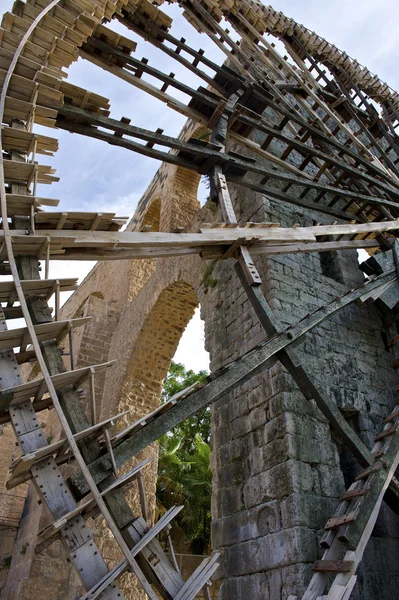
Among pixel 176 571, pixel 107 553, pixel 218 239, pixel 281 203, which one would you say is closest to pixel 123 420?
pixel 107 553

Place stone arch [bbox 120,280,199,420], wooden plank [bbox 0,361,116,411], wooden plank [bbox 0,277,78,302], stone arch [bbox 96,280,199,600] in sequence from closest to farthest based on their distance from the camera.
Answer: wooden plank [bbox 0,361,116,411]
wooden plank [bbox 0,277,78,302]
stone arch [bbox 96,280,199,600]
stone arch [bbox 120,280,199,420]

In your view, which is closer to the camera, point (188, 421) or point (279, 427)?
point (279, 427)

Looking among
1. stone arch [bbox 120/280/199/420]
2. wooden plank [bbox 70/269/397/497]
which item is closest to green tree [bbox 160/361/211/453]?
stone arch [bbox 120/280/199/420]

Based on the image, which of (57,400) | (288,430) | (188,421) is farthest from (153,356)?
(188,421)

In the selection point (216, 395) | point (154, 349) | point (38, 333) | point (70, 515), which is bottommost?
point (70, 515)

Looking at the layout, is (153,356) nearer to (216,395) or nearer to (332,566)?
(216,395)

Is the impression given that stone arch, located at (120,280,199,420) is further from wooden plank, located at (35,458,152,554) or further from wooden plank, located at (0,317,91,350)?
wooden plank, located at (35,458,152,554)

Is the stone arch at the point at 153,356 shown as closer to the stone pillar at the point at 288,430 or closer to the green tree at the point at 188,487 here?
the stone pillar at the point at 288,430

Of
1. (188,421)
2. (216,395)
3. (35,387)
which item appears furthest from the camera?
(188,421)

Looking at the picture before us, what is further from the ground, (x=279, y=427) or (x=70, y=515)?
(x=279, y=427)

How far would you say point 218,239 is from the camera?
3.99 meters

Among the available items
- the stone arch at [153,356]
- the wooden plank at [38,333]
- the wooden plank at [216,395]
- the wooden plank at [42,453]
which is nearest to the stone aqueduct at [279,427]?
the stone arch at [153,356]

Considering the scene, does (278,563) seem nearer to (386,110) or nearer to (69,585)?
(69,585)

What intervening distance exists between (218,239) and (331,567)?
2565mm
